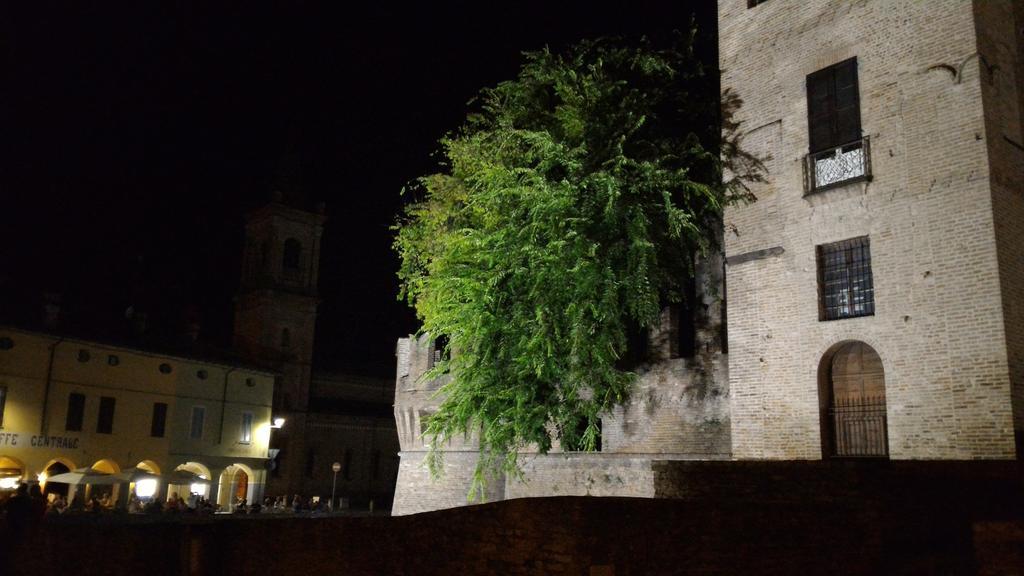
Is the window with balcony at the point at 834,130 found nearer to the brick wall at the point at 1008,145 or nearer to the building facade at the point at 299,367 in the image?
the brick wall at the point at 1008,145

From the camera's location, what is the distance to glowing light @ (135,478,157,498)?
3672cm

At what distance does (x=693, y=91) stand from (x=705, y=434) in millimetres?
7860

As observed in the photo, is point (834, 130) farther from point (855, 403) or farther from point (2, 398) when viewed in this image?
point (2, 398)

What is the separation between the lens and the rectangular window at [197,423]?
40562 millimetres

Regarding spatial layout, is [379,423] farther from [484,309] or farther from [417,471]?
[484,309]

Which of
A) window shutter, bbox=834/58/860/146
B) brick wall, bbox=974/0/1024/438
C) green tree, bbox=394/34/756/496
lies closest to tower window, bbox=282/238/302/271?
green tree, bbox=394/34/756/496

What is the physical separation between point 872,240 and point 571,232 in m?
5.44

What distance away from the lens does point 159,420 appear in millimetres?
38969

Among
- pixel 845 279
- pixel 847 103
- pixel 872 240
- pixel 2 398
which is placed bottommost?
pixel 2 398

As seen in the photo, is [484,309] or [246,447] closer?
[484,309]

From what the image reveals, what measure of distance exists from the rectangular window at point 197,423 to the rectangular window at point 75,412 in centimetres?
569

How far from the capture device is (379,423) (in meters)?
58.3

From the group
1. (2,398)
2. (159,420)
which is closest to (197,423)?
(159,420)

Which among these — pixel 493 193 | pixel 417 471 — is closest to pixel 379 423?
pixel 417 471
